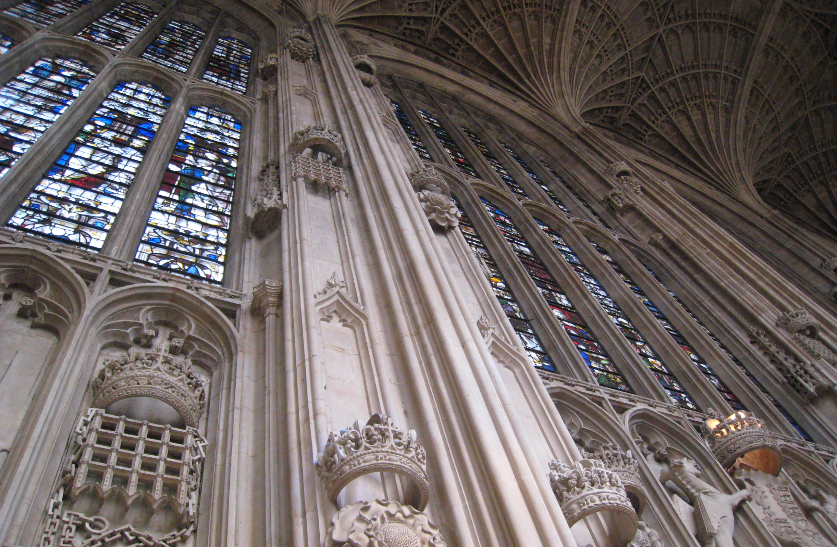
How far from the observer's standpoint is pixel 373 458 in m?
4.48

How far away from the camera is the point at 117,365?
18.4ft

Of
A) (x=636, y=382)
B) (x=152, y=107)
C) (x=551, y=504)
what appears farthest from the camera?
(x=152, y=107)

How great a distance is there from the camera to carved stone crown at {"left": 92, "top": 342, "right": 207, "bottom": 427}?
5.41m

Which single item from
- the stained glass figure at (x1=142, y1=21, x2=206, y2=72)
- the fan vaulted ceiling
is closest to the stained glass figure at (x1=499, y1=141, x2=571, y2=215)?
the fan vaulted ceiling

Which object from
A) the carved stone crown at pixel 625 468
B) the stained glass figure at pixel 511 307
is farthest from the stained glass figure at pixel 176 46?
the carved stone crown at pixel 625 468

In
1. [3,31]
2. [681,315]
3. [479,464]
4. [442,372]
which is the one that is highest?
[3,31]

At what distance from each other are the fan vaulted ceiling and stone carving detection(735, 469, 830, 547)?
15.4 metres

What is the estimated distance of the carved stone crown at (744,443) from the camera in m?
8.61

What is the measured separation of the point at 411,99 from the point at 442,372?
49.9 ft

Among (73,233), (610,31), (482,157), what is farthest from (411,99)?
(73,233)

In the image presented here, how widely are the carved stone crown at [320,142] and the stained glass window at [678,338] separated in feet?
20.7

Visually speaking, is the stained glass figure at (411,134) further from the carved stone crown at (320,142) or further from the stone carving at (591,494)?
the stone carving at (591,494)

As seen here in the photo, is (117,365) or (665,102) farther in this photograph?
(665,102)

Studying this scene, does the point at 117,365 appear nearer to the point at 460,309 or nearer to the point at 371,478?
the point at 371,478
